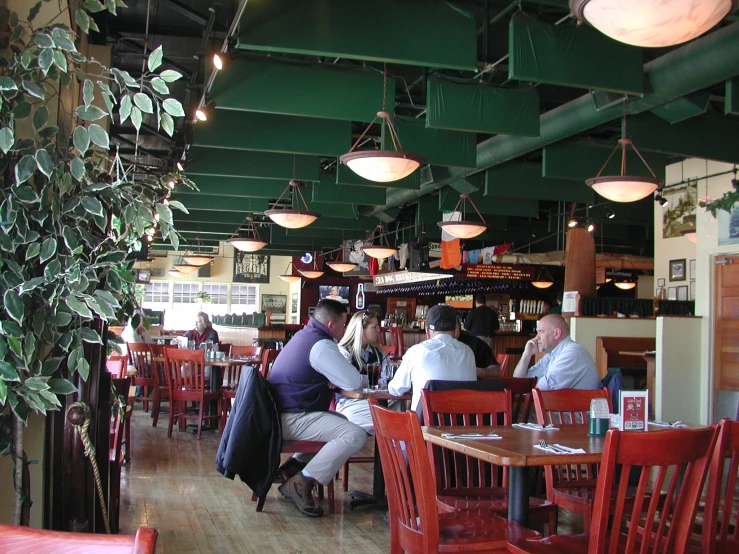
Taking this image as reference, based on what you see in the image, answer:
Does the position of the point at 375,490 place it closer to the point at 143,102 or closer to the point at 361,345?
the point at 361,345

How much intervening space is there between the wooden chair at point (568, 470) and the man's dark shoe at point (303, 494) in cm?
162

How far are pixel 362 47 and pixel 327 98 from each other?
1379 millimetres

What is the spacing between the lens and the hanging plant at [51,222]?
2145mm

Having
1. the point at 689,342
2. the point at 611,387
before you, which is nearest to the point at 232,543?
the point at 611,387

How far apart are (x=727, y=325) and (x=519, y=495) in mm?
6890

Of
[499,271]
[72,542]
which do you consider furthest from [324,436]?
[499,271]

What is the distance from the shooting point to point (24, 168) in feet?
7.02

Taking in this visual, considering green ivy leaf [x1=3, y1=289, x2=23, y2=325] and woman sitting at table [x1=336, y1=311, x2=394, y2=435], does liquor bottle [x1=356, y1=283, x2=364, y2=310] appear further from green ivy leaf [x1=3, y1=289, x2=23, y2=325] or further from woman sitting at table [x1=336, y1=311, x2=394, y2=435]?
green ivy leaf [x1=3, y1=289, x2=23, y2=325]

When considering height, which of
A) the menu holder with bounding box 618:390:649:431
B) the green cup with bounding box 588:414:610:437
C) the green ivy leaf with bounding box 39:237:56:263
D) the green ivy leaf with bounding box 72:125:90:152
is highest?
the green ivy leaf with bounding box 72:125:90:152

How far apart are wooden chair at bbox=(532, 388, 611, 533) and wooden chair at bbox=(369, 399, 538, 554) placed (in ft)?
1.78

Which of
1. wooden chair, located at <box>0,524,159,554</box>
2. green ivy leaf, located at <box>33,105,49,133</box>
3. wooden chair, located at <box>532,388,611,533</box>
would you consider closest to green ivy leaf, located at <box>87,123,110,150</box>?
green ivy leaf, located at <box>33,105,49,133</box>

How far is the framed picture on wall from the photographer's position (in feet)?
36.4

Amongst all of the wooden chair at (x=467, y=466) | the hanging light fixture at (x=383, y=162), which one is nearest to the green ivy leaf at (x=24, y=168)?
the wooden chair at (x=467, y=466)

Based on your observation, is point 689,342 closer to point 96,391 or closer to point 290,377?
point 290,377
